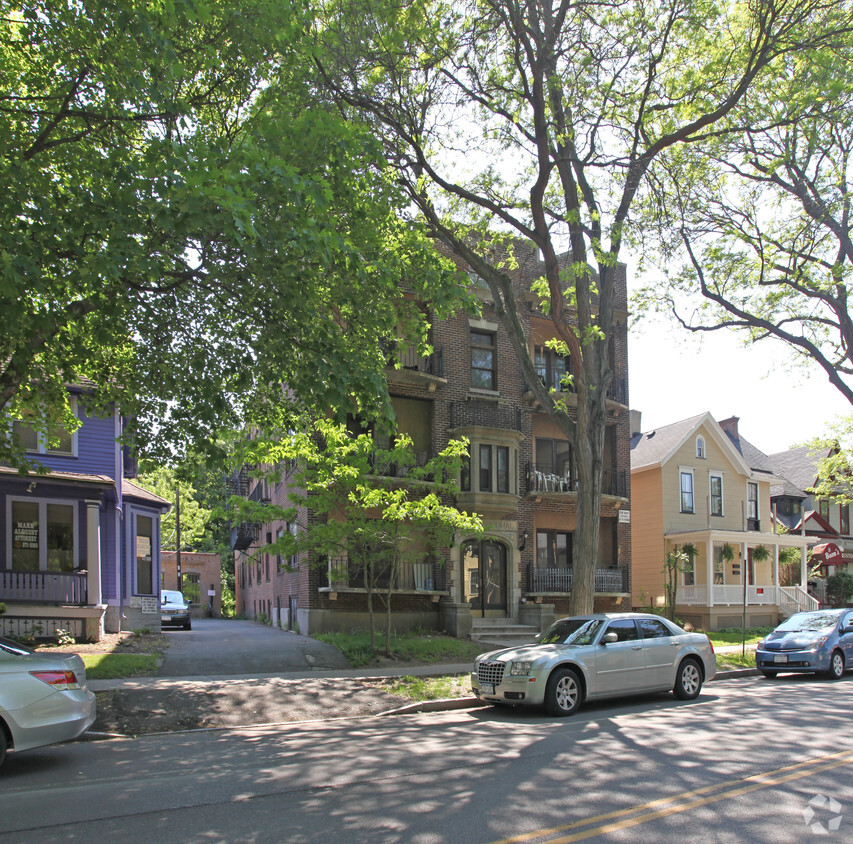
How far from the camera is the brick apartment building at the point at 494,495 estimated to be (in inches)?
860

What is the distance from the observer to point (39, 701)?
7816mm

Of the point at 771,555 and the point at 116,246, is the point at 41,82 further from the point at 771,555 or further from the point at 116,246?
the point at 771,555

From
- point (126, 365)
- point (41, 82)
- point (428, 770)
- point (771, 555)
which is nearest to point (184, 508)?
point (771, 555)

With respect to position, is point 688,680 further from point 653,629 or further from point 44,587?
point 44,587

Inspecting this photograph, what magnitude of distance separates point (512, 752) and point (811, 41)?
49.9 ft

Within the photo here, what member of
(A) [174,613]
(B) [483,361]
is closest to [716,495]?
(B) [483,361]

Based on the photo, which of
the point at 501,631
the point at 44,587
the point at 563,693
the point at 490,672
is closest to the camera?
the point at 563,693

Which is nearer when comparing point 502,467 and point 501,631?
point 501,631

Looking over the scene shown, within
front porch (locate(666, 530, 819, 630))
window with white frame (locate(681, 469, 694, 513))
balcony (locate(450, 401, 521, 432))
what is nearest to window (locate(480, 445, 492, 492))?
balcony (locate(450, 401, 521, 432))

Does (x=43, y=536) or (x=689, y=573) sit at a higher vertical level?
(x=43, y=536)

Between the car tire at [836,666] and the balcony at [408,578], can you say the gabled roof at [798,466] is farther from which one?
the balcony at [408,578]

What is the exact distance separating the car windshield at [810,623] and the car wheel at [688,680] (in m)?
5.60

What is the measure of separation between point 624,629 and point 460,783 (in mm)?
6083

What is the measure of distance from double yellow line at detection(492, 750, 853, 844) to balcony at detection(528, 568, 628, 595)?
16.2m
